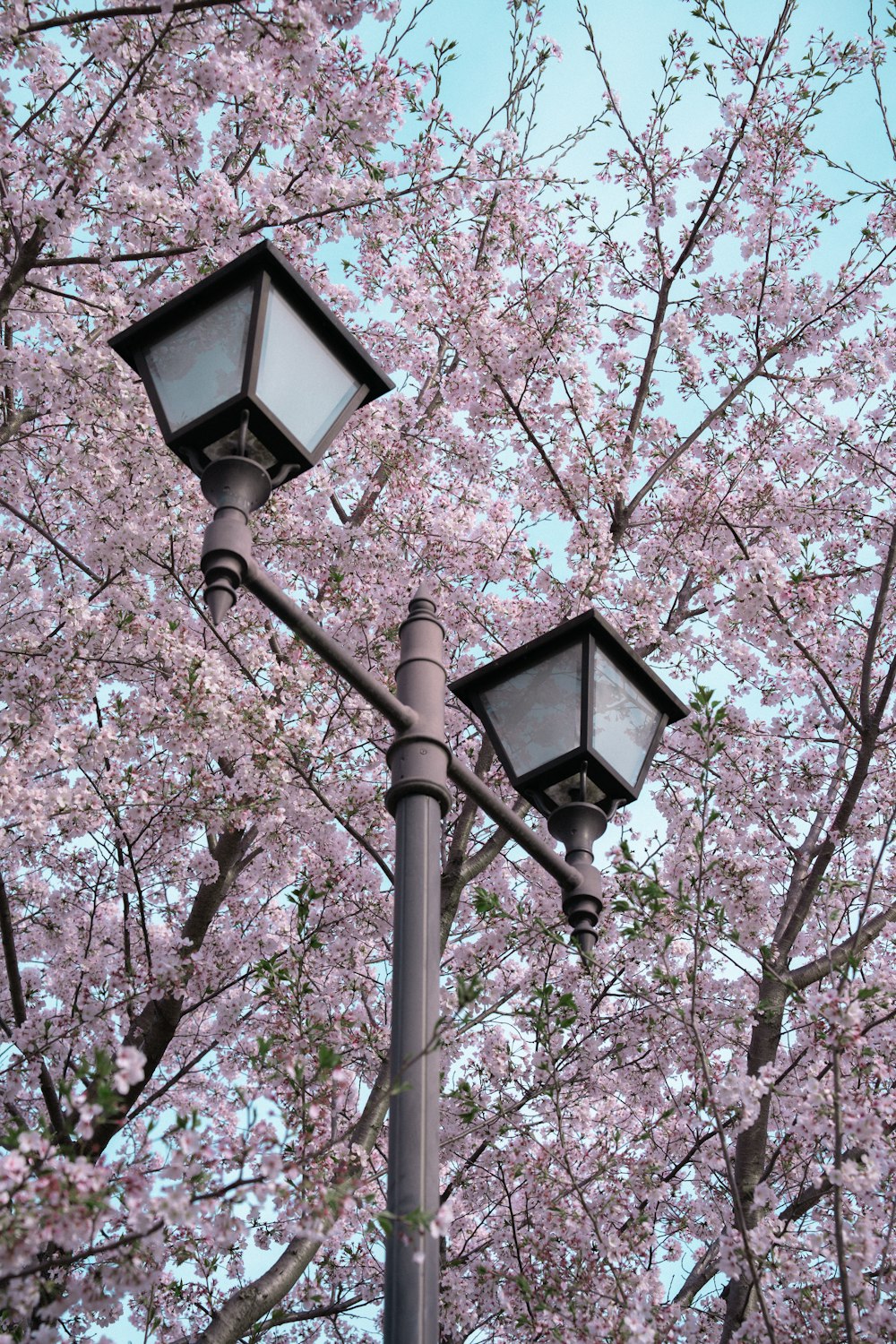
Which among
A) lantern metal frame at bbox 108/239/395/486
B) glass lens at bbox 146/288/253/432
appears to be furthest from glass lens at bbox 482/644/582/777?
glass lens at bbox 146/288/253/432

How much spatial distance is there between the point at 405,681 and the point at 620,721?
752 millimetres

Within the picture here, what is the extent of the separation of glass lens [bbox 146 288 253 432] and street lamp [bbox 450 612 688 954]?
1.19 meters

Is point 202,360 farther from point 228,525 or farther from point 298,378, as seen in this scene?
point 228,525

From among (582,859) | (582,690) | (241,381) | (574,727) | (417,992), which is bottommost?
(417,992)

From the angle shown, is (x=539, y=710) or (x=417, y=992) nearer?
(x=417, y=992)

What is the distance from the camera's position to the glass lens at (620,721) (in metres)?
3.85

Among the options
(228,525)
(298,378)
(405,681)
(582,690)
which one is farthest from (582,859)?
(298,378)

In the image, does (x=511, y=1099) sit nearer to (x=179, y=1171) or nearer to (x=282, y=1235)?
(x=282, y=1235)

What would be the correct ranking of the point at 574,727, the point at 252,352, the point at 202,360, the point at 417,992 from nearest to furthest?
the point at 417,992 < the point at 252,352 < the point at 202,360 < the point at 574,727

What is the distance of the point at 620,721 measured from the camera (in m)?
3.95

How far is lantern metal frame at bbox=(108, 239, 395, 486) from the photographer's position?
3.28 metres

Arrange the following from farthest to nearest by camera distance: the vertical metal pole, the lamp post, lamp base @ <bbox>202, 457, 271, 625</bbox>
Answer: lamp base @ <bbox>202, 457, 271, 625</bbox>
the lamp post
the vertical metal pole

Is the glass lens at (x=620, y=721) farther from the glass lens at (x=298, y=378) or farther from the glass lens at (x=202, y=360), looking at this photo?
the glass lens at (x=202, y=360)

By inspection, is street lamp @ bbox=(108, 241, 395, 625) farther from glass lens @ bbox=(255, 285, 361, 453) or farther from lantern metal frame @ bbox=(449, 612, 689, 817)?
lantern metal frame @ bbox=(449, 612, 689, 817)
